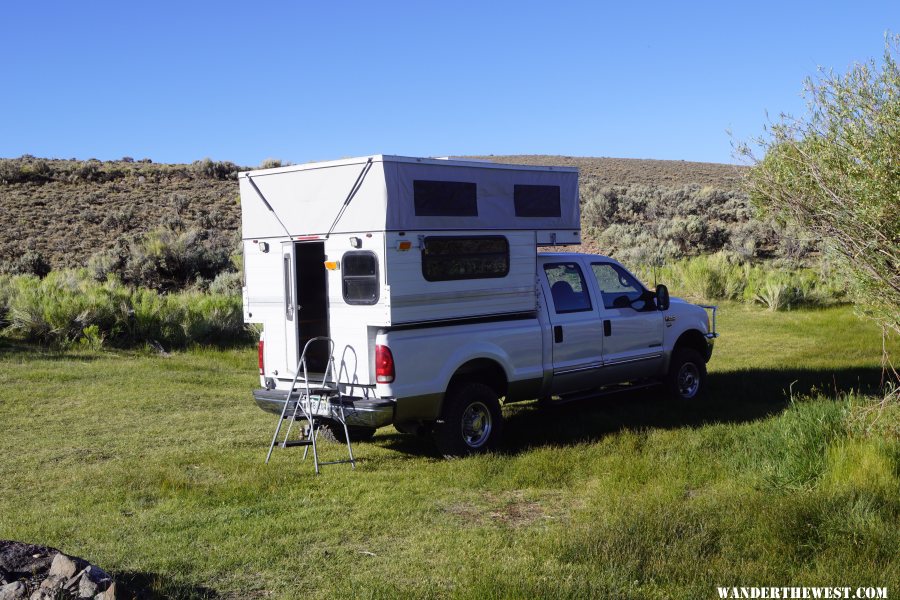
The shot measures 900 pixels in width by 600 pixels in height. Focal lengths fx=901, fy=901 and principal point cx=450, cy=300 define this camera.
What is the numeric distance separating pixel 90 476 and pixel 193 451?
1.15 meters

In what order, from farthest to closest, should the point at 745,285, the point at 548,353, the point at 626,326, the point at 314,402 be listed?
the point at 745,285 → the point at 626,326 → the point at 548,353 → the point at 314,402

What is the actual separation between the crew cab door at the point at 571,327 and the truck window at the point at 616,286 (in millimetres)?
302

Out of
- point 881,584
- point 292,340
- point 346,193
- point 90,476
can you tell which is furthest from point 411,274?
point 881,584

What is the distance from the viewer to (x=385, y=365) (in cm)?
754

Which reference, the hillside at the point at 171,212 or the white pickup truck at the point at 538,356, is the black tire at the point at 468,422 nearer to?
the white pickup truck at the point at 538,356

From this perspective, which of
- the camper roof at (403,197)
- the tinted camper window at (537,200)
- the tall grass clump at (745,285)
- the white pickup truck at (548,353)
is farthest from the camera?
the tall grass clump at (745,285)

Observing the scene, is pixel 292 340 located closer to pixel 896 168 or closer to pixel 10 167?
pixel 896 168

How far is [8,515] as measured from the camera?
6449 millimetres

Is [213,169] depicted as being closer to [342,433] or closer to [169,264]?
[169,264]

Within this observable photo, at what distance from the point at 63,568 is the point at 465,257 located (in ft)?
15.2

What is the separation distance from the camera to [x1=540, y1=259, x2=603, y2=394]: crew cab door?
29.6ft

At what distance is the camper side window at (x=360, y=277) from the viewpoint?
7709mm

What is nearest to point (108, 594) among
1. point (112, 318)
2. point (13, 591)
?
point (13, 591)

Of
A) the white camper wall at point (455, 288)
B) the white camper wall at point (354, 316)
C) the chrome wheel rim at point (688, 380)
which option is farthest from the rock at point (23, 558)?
the chrome wheel rim at point (688, 380)
